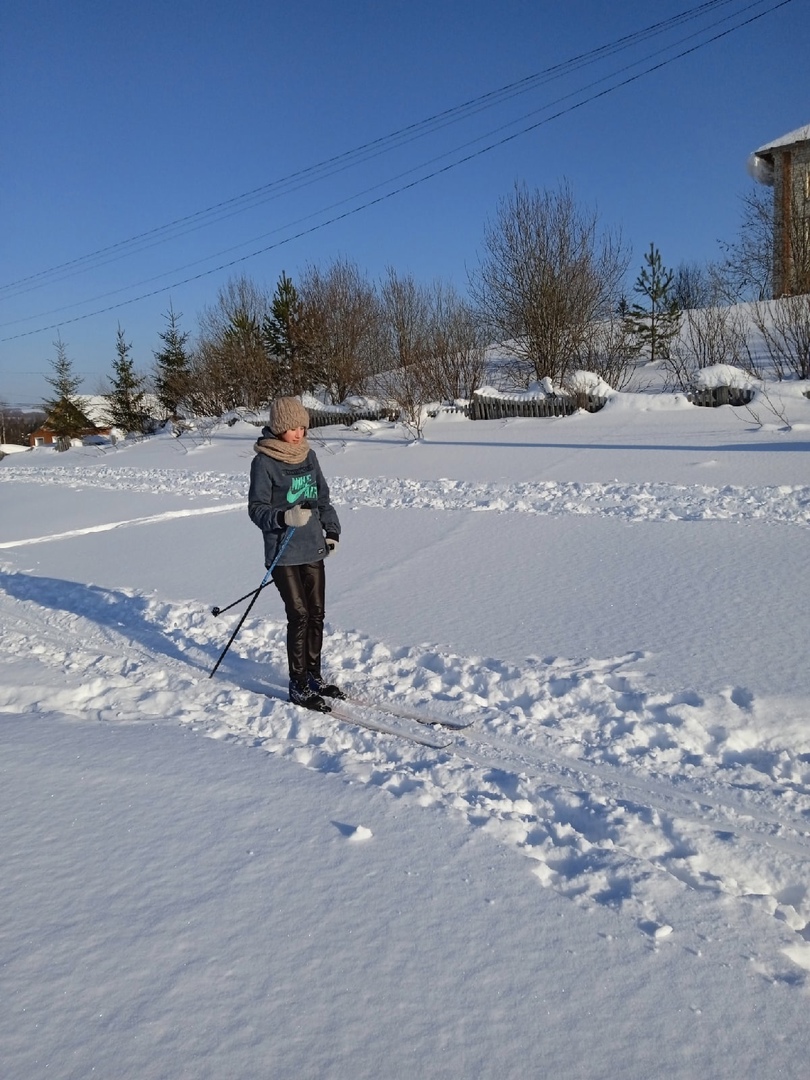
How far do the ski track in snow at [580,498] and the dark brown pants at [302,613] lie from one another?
479 centimetres

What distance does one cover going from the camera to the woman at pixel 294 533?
14.6 ft

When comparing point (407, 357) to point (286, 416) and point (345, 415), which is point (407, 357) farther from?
point (286, 416)

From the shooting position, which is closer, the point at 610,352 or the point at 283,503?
the point at 283,503

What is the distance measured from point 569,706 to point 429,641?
4.35 feet

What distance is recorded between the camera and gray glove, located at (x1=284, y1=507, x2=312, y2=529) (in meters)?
4.34

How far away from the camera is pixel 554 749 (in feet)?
12.1

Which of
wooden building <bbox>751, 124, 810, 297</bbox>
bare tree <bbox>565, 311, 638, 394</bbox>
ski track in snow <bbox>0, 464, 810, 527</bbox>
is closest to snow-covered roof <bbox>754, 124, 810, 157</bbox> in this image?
wooden building <bbox>751, 124, 810, 297</bbox>

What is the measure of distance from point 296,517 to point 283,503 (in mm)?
233

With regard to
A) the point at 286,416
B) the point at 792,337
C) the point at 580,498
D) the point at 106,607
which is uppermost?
the point at 792,337

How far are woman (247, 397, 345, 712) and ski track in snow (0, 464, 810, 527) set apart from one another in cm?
481

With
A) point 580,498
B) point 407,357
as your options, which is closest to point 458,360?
point 407,357

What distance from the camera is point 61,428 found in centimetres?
4391

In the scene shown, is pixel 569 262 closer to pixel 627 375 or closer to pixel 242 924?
pixel 627 375

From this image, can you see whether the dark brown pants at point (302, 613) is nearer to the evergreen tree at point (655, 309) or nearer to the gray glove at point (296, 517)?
the gray glove at point (296, 517)
